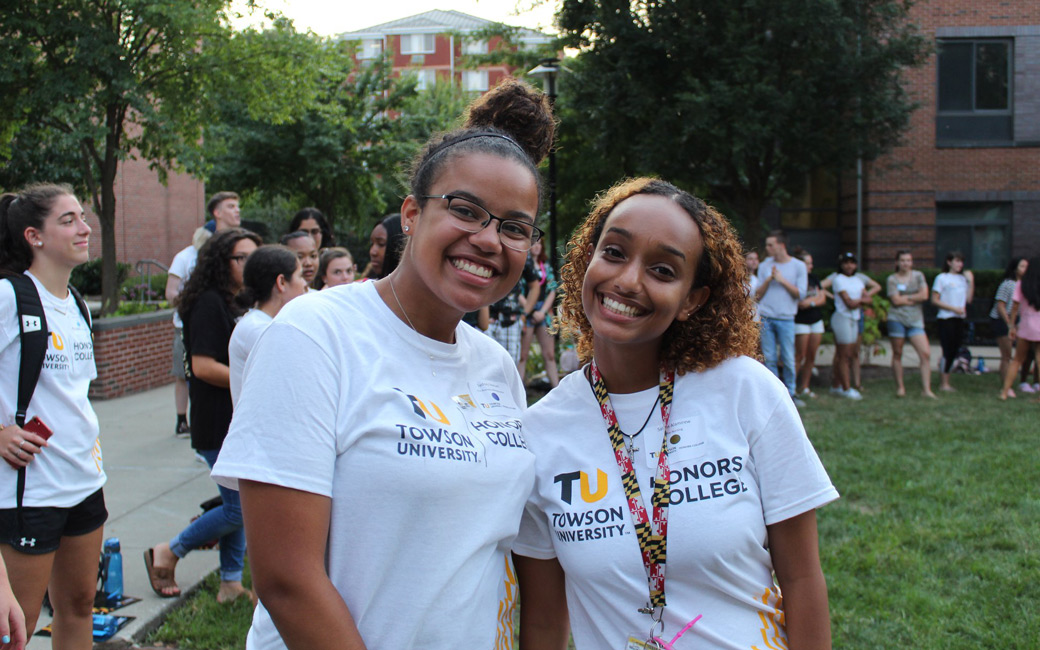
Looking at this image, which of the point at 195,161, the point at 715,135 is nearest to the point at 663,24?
A: the point at 715,135

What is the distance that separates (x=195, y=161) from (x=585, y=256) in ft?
40.4

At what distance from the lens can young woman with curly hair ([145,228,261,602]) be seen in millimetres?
4488

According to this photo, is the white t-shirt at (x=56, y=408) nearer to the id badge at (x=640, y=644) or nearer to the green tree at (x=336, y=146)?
the id badge at (x=640, y=644)

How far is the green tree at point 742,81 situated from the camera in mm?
15641

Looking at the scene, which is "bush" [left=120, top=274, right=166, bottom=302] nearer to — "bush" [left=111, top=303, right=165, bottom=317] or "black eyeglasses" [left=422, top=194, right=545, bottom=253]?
"bush" [left=111, top=303, right=165, bottom=317]

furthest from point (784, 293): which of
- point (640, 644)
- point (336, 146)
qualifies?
point (336, 146)

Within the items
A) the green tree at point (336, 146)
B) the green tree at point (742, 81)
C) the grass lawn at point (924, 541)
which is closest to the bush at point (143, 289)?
the green tree at point (336, 146)

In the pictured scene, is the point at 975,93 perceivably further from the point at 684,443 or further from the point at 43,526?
the point at 43,526

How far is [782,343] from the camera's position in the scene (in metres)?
10.5

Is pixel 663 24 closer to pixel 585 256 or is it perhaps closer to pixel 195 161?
pixel 195 161

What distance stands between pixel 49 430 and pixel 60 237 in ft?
2.53

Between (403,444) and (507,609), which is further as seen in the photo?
(507,609)

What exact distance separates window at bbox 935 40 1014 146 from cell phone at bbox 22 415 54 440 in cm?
2147

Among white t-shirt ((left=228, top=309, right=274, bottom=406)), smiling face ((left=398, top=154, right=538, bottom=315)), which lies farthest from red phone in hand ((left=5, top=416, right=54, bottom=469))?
smiling face ((left=398, top=154, right=538, bottom=315))
